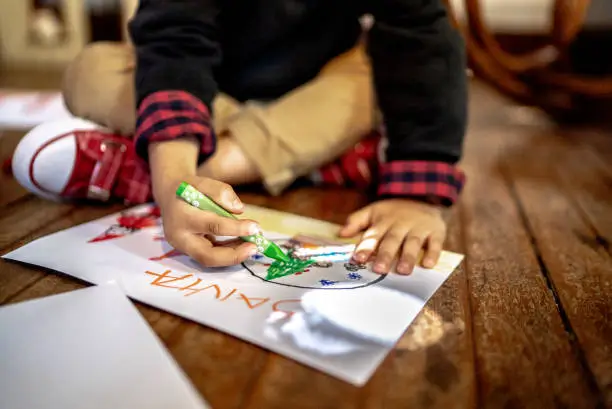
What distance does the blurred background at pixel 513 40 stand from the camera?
124 centimetres

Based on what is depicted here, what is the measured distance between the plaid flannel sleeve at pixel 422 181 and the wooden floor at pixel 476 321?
0.16ft

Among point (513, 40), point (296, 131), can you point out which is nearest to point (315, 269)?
point (296, 131)

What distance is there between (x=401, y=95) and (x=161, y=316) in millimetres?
402

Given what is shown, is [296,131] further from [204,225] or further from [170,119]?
[204,225]

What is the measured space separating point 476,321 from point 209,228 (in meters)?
0.23

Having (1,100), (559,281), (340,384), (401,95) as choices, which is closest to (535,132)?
(401,95)

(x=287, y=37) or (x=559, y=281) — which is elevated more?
(x=287, y=37)

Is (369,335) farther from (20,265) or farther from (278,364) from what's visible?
(20,265)

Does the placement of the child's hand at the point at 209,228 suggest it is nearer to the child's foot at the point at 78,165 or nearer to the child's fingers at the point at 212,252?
the child's fingers at the point at 212,252

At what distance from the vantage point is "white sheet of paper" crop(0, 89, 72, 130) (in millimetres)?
992

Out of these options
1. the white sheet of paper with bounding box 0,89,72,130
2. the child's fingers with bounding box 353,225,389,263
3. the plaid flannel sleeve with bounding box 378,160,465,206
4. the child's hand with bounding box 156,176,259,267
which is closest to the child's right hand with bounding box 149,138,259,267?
the child's hand with bounding box 156,176,259,267

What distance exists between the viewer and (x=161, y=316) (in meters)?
0.40

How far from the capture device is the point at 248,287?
17.4 inches

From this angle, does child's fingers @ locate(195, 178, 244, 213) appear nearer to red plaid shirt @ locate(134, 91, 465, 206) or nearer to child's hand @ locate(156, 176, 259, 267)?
child's hand @ locate(156, 176, 259, 267)
